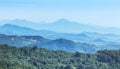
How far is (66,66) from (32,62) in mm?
9747

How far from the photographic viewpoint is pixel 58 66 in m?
109

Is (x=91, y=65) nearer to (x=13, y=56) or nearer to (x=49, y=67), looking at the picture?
(x=49, y=67)

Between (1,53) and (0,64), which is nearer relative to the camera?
(0,64)

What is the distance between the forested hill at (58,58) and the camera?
10815cm

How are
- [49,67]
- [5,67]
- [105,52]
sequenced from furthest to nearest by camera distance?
[105,52], [49,67], [5,67]

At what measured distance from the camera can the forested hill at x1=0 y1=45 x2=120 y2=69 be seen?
108150 millimetres

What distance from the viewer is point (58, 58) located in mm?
120000

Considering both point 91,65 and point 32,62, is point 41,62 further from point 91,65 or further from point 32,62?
point 91,65

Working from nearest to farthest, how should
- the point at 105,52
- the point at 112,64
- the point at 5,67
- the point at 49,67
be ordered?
the point at 5,67, the point at 49,67, the point at 112,64, the point at 105,52

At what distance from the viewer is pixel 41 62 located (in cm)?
11019

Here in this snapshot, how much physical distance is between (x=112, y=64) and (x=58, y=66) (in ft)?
54.8

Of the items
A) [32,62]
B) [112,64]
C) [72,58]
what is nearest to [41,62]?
[32,62]

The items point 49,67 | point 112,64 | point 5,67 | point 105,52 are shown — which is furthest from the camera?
point 105,52

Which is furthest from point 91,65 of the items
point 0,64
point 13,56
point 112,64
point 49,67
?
point 0,64
